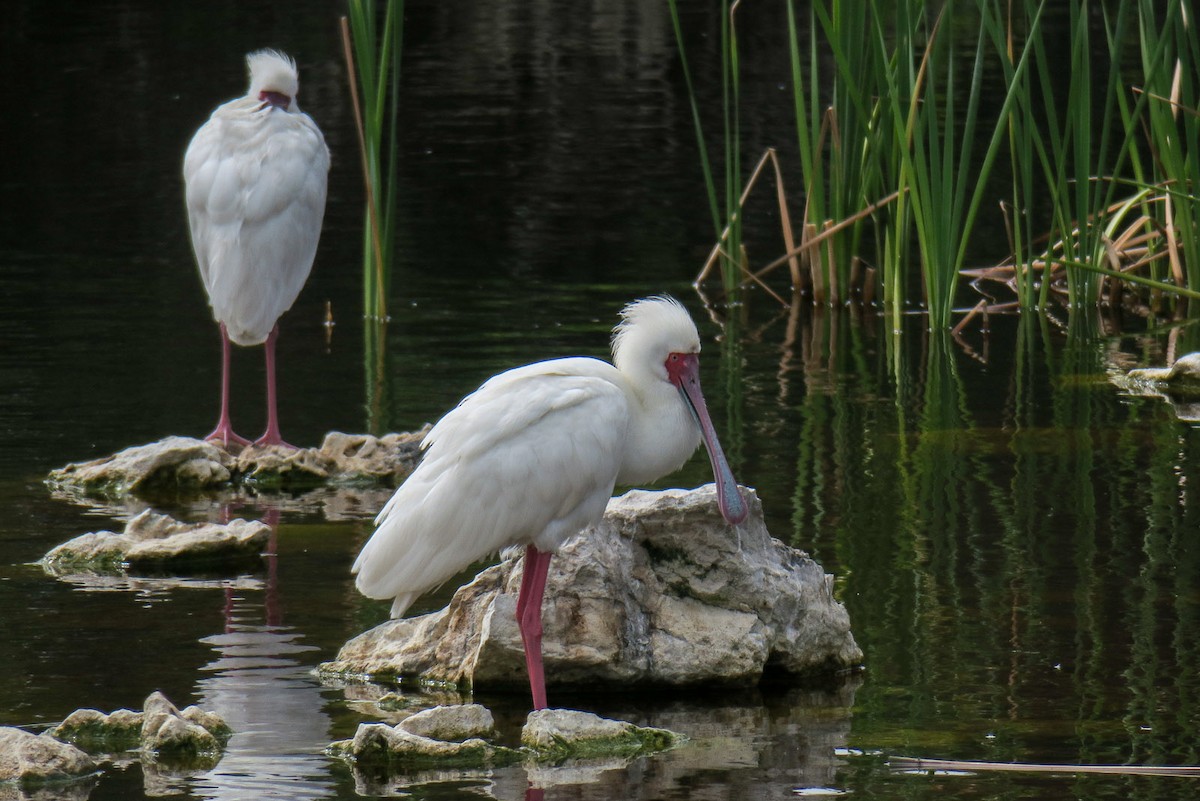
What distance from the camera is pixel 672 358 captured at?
6707mm

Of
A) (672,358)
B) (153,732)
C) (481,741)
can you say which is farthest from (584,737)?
(672,358)

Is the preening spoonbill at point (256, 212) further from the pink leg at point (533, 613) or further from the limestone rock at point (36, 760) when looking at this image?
the limestone rock at point (36, 760)

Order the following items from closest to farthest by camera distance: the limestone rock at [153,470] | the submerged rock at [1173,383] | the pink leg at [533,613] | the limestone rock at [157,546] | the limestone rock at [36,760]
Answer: the limestone rock at [36,760] < the pink leg at [533,613] < the limestone rock at [157,546] < the limestone rock at [153,470] < the submerged rock at [1173,383]

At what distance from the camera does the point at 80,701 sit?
643 cm

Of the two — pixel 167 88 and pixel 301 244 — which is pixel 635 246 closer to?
pixel 301 244

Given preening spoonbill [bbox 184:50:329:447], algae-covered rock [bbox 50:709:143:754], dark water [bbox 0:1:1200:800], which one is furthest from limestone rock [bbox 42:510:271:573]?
algae-covered rock [bbox 50:709:143:754]

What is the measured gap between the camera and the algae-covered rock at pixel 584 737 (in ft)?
19.4

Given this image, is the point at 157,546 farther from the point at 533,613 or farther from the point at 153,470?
the point at 533,613

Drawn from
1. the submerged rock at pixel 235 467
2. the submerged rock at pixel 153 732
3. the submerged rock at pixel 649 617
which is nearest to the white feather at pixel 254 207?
the submerged rock at pixel 235 467

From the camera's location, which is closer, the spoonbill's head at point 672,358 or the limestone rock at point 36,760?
the limestone rock at point 36,760

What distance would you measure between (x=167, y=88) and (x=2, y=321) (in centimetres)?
1478

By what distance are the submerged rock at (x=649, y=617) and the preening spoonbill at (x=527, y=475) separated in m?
0.26

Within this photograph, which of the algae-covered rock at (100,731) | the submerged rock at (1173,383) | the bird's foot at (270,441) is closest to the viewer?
the algae-covered rock at (100,731)

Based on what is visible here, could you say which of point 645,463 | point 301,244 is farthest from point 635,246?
point 645,463
